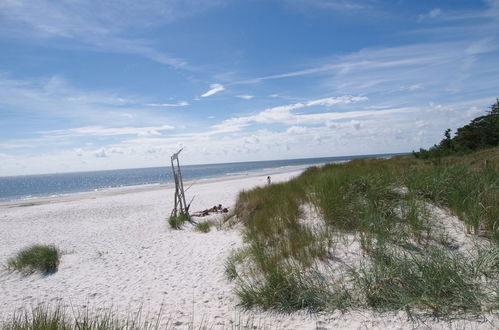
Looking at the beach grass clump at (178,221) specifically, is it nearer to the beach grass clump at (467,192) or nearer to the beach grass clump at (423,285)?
the beach grass clump at (467,192)

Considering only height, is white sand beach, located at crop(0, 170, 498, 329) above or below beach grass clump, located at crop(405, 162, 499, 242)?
below

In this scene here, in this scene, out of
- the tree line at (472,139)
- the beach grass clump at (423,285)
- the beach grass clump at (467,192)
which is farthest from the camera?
the tree line at (472,139)

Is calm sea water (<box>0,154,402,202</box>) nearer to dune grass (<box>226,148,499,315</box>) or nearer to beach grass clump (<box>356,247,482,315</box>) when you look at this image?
dune grass (<box>226,148,499,315</box>)

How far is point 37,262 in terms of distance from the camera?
7246 mm

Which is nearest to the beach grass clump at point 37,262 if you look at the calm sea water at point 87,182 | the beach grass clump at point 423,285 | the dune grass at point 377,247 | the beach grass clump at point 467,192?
the dune grass at point 377,247

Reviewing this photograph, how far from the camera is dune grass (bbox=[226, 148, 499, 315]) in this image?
3.63 metres

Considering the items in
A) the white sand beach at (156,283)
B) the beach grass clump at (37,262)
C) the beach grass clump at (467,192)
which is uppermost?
the beach grass clump at (467,192)

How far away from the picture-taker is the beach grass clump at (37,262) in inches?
283

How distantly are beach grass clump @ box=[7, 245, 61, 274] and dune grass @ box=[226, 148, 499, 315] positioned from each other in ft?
15.7

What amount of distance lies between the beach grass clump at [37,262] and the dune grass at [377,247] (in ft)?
15.7

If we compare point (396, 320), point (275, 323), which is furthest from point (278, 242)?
point (396, 320)

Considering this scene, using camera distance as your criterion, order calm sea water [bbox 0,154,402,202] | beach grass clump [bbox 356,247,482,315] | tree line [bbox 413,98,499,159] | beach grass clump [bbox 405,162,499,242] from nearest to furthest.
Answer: beach grass clump [bbox 356,247,482,315] → beach grass clump [bbox 405,162,499,242] → tree line [bbox 413,98,499,159] → calm sea water [bbox 0,154,402,202]

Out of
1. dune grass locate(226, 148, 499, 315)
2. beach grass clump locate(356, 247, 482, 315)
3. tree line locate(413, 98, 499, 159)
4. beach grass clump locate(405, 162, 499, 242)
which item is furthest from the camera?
tree line locate(413, 98, 499, 159)

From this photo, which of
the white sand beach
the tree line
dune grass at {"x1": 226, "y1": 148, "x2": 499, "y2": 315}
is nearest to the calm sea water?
the tree line
